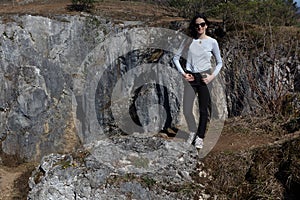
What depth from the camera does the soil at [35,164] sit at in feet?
14.9

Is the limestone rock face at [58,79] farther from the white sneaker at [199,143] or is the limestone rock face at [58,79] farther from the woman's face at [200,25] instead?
the woman's face at [200,25]

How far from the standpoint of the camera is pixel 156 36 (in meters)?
12.8

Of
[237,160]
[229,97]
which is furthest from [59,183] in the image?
[229,97]

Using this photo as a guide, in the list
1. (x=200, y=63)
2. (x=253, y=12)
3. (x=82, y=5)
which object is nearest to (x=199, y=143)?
(x=200, y=63)

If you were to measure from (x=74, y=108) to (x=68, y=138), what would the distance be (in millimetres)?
1307

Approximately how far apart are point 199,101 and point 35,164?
11382 millimetres

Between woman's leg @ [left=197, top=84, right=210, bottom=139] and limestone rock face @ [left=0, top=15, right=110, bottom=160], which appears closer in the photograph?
woman's leg @ [left=197, top=84, right=210, bottom=139]

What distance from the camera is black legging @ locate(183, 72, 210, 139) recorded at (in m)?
4.11

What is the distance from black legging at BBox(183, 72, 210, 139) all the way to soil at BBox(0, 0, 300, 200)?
345 mm

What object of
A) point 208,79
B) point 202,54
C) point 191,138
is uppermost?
point 202,54

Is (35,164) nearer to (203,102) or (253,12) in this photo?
(253,12)

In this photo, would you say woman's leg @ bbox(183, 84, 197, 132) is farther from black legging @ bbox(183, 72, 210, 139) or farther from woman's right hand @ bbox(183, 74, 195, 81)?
woman's right hand @ bbox(183, 74, 195, 81)

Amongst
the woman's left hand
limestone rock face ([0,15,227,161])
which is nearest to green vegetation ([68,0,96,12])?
limestone rock face ([0,15,227,161])

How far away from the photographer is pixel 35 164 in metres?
13.9
